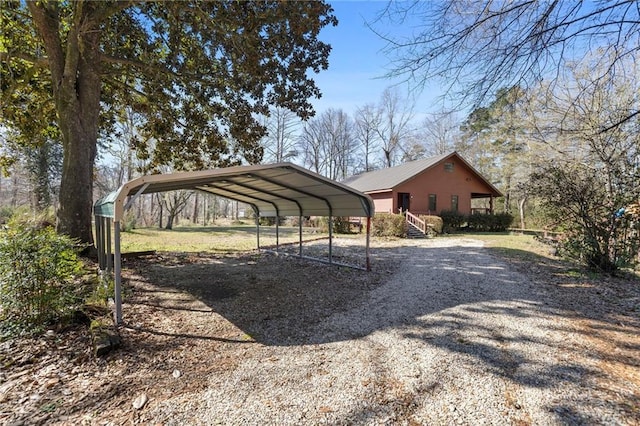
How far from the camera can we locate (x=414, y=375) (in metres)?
3.11

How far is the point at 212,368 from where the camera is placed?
131 inches

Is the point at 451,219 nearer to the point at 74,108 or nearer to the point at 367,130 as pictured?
the point at 74,108

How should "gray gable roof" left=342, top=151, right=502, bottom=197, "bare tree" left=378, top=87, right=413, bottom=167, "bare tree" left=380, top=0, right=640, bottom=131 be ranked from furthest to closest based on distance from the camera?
"bare tree" left=378, top=87, right=413, bottom=167 → "gray gable roof" left=342, top=151, right=502, bottom=197 → "bare tree" left=380, top=0, right=640, bottom=131

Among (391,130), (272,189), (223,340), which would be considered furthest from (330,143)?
(223,340)

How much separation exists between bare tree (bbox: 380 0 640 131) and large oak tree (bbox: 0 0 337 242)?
15.4 feet

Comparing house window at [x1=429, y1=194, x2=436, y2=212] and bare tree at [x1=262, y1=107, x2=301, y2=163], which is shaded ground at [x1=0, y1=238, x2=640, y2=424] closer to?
house window at [x1=429, y1=194, x2=436, y2=212]

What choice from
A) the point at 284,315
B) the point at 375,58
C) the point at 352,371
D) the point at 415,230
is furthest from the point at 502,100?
the point at 415,230

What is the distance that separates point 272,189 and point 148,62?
488 cm

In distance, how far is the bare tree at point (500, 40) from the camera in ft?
11.3

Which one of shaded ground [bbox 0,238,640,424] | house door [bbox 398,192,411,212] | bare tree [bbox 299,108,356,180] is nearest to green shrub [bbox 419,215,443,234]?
house door [bbox 398,192,411,212]

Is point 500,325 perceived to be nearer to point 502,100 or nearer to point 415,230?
point 502,100

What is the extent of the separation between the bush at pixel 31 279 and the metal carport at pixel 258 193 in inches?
25.9

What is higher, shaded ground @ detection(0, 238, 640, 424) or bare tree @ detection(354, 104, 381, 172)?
bare tree @ detection(354, 104, 381, 172)

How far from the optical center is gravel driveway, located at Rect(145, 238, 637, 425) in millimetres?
2518
